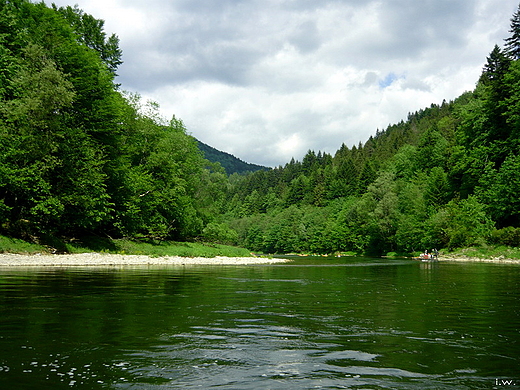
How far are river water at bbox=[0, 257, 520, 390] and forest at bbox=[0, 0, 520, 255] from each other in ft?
74.2

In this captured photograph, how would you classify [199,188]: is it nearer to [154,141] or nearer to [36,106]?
[154,141]

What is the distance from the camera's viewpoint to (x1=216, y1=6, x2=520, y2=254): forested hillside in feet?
219

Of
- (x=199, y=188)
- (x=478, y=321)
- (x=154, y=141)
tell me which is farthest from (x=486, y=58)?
(x=478, y=321)

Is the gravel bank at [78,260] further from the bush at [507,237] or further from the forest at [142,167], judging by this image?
the bush at [507,237]

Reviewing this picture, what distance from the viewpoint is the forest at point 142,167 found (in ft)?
112

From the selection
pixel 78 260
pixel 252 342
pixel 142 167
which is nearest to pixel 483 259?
pixel 142 167

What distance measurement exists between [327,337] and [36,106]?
32597mm

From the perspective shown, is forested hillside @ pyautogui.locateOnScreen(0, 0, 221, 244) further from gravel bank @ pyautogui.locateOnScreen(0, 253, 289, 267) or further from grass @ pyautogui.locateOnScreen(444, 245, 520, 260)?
grass @ pyautogui.locateOnScreen(444, 245, 520, 260)

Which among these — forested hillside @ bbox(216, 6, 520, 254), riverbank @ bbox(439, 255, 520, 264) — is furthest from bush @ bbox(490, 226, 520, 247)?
riverbank @ bbox(439, 255, 520, 264)

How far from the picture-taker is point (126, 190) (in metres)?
47.5

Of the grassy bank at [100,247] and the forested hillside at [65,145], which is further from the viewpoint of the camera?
the forested hillside at [65,145]

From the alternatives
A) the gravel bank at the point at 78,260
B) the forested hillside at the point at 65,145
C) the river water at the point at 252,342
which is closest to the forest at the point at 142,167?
the forested hillside at the point at 65,145

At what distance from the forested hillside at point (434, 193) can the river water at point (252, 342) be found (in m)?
56.0

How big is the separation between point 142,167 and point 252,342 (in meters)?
49.0
